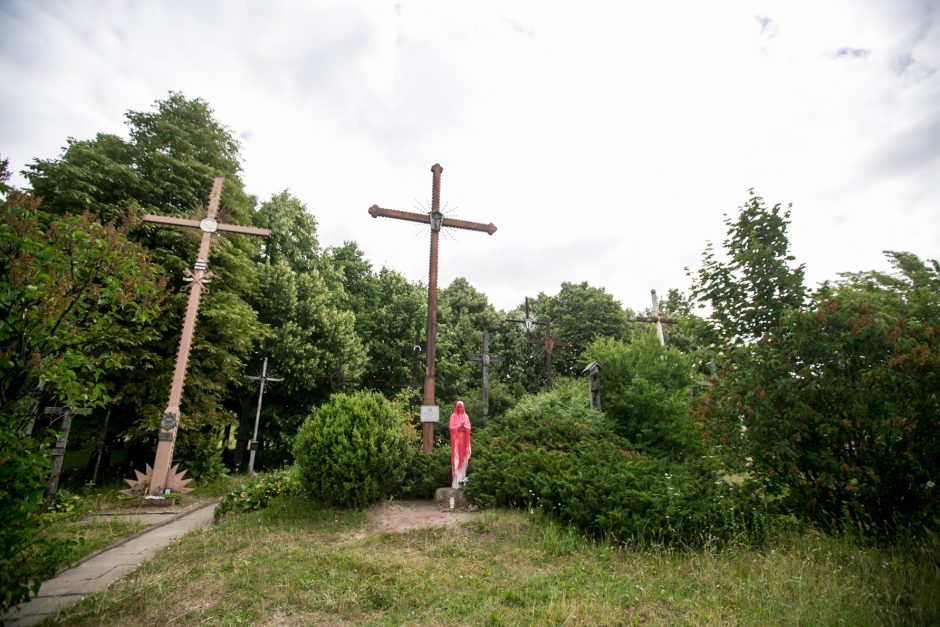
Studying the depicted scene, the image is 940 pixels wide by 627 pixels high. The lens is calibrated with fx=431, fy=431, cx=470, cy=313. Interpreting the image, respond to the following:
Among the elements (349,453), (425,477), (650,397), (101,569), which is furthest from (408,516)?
(650,397)

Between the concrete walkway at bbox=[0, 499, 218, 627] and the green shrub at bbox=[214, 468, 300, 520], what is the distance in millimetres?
352

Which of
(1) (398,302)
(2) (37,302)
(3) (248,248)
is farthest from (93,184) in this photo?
(1) (398,302)

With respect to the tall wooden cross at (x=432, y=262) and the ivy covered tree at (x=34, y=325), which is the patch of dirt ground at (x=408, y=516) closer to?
the tall wooden cross at (x=432, y=262)

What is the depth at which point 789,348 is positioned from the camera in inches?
191

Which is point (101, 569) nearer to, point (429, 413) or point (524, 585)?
point (524, 585)

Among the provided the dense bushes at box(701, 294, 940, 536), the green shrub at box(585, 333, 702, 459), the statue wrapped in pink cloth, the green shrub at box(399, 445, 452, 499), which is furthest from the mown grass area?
the green shrub at box(585, 333, 702, 459)

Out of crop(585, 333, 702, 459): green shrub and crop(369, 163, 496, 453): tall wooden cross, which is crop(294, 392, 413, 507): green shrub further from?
crop(585, 333, 702, 459): green shrub

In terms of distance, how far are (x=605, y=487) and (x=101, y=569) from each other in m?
6.65

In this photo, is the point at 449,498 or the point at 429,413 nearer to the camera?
the point at 449,498

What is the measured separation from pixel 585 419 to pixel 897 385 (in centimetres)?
732

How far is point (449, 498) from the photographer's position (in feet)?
25.9

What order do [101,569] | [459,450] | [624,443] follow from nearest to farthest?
[101,569]
[459,450]
[624,443]

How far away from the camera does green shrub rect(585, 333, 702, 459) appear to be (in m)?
10.5

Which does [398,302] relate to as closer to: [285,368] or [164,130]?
[285,368]
